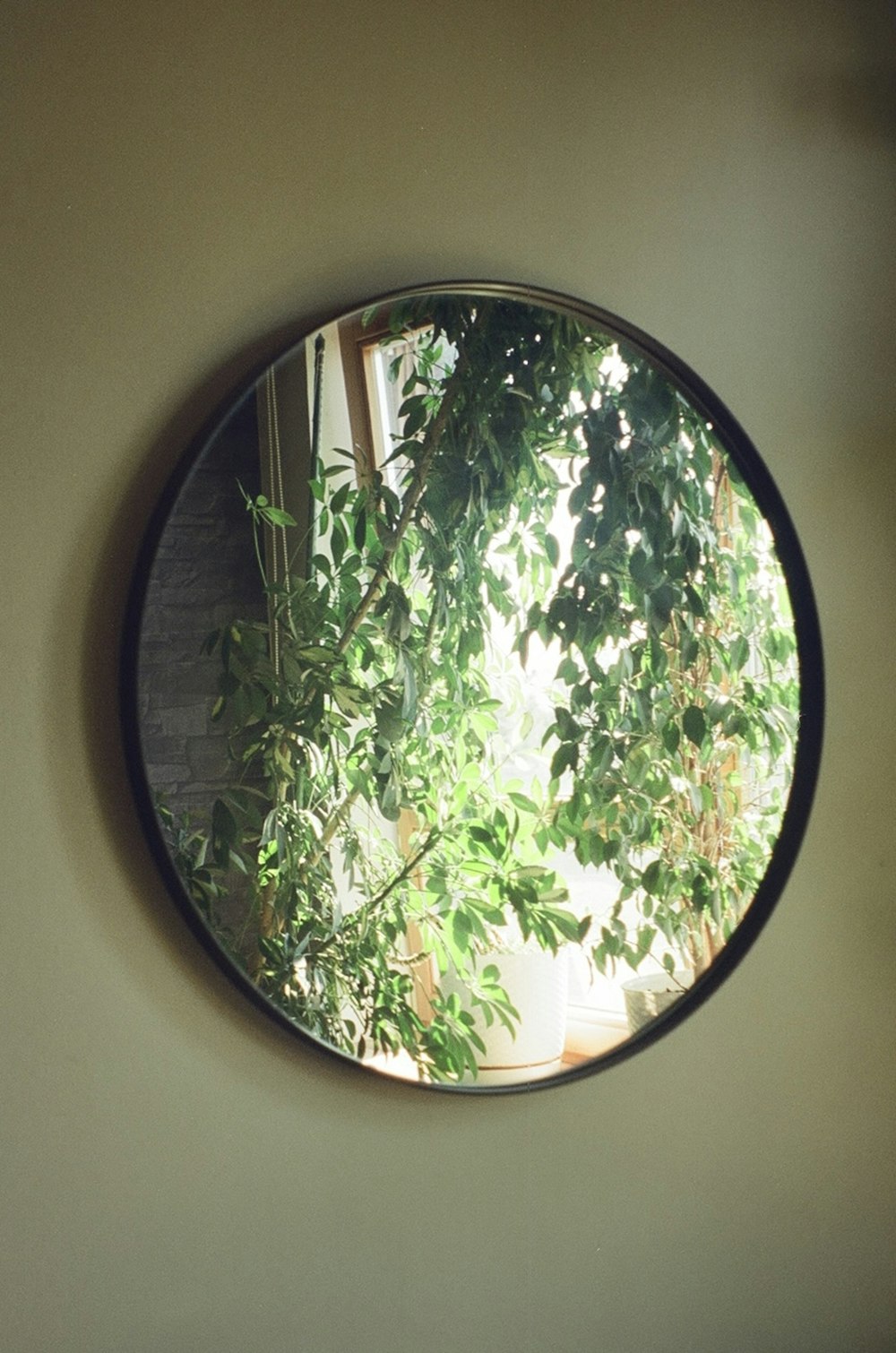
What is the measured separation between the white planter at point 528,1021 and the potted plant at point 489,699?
10 millimetres

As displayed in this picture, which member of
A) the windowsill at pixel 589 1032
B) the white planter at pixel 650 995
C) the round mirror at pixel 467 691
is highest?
the round mirror at pixel 467 691

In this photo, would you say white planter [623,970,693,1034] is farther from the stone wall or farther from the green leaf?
the stone wall

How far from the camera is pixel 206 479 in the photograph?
122 centimetres

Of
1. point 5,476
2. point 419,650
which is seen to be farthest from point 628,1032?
point 5,476

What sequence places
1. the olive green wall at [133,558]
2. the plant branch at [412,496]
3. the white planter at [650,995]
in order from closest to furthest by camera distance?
1. the olive green wall at [133,558]
2. the plant branch at [412,496]
3. the white planter at [650,995]

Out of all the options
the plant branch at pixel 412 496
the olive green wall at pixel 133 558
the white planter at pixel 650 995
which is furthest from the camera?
the white planter at pixel 650 995

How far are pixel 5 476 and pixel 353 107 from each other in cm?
59

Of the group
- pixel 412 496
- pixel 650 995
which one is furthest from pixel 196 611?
pixel 650 995

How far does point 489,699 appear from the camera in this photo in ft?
4.39

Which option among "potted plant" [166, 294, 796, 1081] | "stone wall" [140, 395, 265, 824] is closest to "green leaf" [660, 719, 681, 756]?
"potted plant" [166, 294, 796, 1081]

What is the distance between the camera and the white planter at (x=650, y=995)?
1411 millimetres

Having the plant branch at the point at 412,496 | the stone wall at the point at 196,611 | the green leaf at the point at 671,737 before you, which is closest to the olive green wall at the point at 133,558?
the stone wall at the point at 196,611

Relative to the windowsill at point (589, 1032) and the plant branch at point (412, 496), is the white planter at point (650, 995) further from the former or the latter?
the plant branch at point (412, 496)

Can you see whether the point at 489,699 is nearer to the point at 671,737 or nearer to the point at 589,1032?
the point at 671,737
